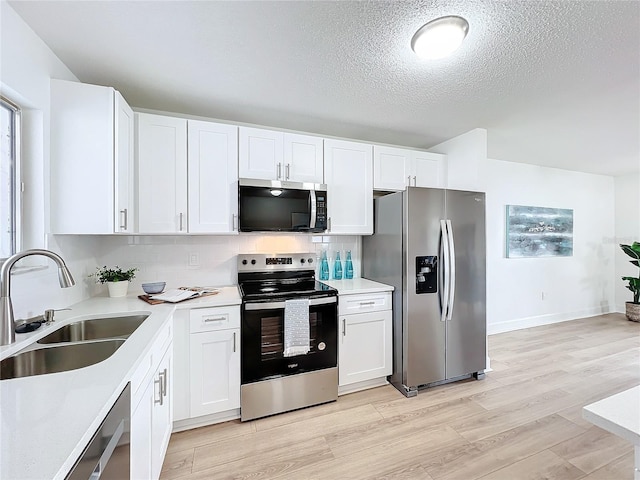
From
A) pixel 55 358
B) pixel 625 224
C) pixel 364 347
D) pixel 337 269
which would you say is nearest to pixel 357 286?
pixel 337 269

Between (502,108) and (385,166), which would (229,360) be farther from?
(502,108)

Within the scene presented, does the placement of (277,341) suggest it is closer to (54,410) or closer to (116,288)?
(116,288)

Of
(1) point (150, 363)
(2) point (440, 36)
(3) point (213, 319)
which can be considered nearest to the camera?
(1) point (150, 363)

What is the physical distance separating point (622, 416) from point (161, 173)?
2.67m

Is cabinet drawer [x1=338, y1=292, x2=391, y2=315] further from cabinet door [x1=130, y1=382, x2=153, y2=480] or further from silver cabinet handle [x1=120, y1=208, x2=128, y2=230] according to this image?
silver cabinet handle [x1=120, y1=208, x2=128, y2=230]

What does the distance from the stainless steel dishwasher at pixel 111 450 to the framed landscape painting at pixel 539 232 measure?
4.65 metres

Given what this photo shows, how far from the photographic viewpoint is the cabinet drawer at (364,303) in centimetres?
245

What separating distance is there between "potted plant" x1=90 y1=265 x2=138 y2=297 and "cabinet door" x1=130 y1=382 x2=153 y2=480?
3.48ft

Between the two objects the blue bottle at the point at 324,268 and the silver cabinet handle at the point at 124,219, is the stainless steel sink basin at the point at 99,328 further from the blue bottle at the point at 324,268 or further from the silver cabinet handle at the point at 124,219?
the blue bottle at the point at 324,268

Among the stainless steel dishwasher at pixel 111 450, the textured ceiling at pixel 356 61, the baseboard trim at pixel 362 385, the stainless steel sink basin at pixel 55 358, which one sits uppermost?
the textured ceiling at pixel 356 61

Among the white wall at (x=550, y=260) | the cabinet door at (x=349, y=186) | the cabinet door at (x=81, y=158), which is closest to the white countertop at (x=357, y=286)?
the cabinet door at (x=349, y=186)

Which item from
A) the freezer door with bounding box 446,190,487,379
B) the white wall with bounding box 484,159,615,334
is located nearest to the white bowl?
the freezer door with bounding box 446,190,487,379

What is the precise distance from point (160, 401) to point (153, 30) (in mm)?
1990

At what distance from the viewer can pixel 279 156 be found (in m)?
2.51
